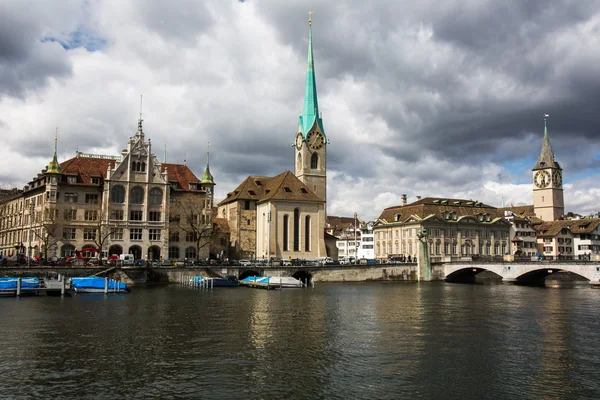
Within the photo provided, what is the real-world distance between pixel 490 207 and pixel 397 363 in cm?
11314

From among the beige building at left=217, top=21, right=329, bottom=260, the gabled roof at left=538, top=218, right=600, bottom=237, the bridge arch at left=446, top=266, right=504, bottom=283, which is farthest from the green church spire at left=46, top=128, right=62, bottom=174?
the gabled roof at left=538, top=218, right=600, bottom=237

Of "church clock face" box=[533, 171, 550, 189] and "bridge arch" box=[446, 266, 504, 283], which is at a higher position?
"church clock face" box=[533, 171, 550, 189]

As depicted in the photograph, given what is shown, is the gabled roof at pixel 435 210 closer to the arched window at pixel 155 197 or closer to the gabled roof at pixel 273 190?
the gabled roof at pixel 273 190

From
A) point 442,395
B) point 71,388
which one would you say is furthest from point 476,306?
point 71,388

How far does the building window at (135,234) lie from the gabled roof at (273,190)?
21.7 meters

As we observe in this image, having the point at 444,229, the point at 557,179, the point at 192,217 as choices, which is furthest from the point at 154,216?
the point at 557,179

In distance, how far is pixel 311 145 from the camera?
129500 mm

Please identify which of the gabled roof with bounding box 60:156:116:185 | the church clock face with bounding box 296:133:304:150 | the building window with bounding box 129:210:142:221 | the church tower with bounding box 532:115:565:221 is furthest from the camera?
the church tower with bounding box 532:115:565:221

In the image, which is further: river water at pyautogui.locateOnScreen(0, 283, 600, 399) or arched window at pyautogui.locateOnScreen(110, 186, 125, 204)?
arched window at pyautogui.locateOnScreen(110, 186, 125, 204)

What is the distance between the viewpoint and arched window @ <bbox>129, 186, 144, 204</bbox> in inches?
3585

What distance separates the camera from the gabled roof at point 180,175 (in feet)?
322

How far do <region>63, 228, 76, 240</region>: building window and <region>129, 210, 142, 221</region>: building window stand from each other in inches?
324

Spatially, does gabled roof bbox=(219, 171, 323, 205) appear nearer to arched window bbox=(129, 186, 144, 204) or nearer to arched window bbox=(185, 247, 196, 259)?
arched window bbox=(185, 247, 196, 259)

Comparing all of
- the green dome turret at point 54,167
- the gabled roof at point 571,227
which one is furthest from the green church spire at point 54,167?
the gabled roof at point 571,227
